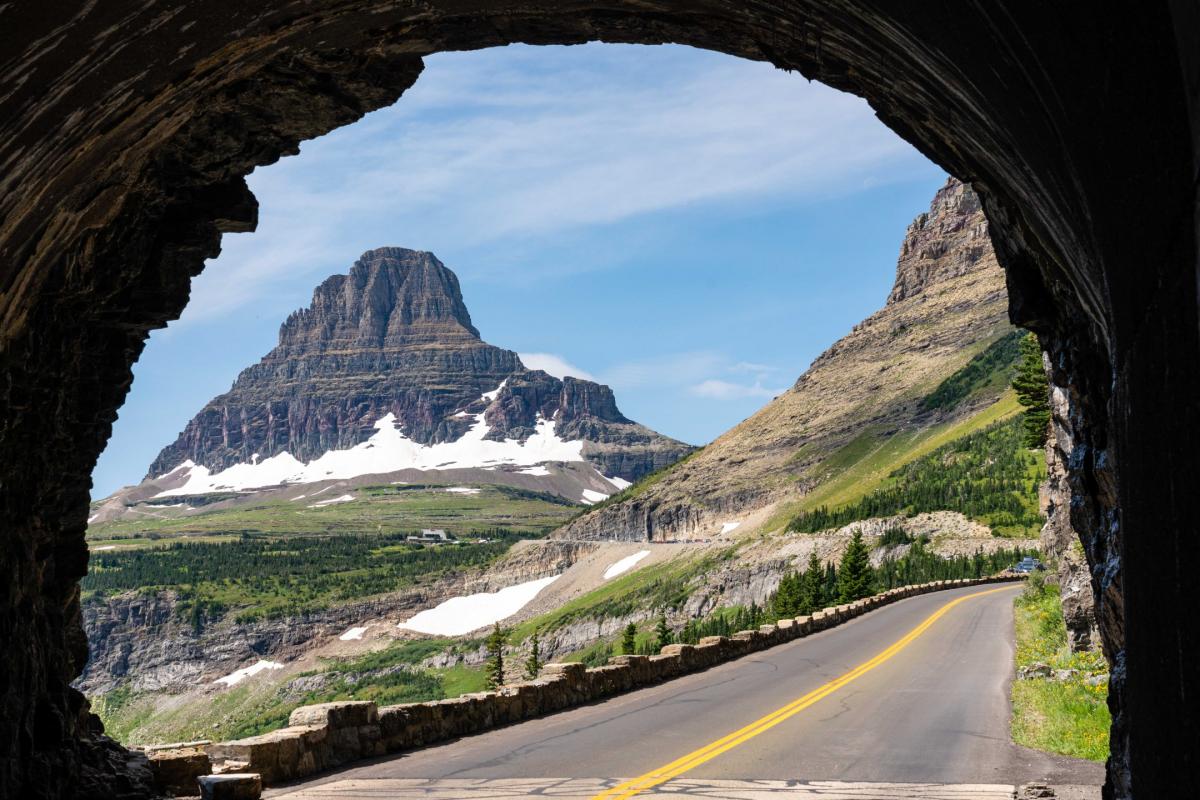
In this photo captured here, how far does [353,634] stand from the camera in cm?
17712

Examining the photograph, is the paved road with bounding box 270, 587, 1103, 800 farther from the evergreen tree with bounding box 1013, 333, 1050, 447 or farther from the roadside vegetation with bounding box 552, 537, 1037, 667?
the roadside vegetation with bounding box 552, 537, 1037, 667

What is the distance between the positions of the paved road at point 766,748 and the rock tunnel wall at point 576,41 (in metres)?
4.15

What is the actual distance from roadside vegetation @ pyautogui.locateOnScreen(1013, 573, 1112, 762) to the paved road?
391 mm

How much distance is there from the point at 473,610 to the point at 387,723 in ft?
551

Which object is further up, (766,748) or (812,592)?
(766,748)

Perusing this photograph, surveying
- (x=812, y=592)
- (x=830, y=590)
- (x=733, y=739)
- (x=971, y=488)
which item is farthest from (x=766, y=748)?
(x=971, y=488)

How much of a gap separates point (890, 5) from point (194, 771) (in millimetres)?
10356

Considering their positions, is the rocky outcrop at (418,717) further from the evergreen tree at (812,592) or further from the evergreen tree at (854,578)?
the evergreen tree at (812,592)

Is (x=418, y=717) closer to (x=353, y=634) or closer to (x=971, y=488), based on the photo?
(x=971, y=488)

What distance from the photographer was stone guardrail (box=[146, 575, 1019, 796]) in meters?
11.6

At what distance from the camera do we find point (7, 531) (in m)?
8.60

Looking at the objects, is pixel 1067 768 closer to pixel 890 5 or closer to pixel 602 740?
pixel 602 740

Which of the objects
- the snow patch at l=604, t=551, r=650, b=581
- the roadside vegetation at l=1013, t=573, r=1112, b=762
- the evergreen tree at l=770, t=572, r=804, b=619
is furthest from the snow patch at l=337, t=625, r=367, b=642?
the roadside vegetation at l=1013, t=573, r=1112, b=762

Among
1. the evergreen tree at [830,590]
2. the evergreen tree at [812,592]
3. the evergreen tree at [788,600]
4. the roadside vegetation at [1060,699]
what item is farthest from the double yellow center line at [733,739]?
the evergreen tree at [830,590]
